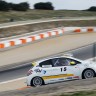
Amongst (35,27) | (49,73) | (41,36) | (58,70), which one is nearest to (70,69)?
(58,70)

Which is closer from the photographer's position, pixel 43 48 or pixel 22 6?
pixel 43 48

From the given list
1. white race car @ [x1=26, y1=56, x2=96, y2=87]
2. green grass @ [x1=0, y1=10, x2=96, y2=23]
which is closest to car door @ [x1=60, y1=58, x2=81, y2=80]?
white race car @ [x1=26, y1=56, x2=96, y2=87]

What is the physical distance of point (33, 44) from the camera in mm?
34562

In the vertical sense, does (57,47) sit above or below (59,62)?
above

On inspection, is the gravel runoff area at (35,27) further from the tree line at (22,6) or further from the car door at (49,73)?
the car door at (49,73)

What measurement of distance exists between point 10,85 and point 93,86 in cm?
860

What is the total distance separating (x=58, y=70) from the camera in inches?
739

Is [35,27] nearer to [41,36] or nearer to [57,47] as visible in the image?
[41,36]

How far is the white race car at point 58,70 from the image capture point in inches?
725

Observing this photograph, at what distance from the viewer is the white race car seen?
18.4 metres

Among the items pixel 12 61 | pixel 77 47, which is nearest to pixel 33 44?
pixel 77 47

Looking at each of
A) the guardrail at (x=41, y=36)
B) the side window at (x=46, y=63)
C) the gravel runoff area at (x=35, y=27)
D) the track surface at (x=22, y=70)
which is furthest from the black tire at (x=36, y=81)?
the gravel runoff area at (x=35, y=27)

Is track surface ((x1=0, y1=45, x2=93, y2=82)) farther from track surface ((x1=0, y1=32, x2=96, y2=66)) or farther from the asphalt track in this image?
track surface ((x1=0, y1=32, x2=96, y2=66))

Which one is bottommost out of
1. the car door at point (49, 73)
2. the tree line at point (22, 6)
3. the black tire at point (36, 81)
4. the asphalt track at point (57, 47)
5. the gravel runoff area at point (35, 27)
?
the black tire at point (36, 81)
